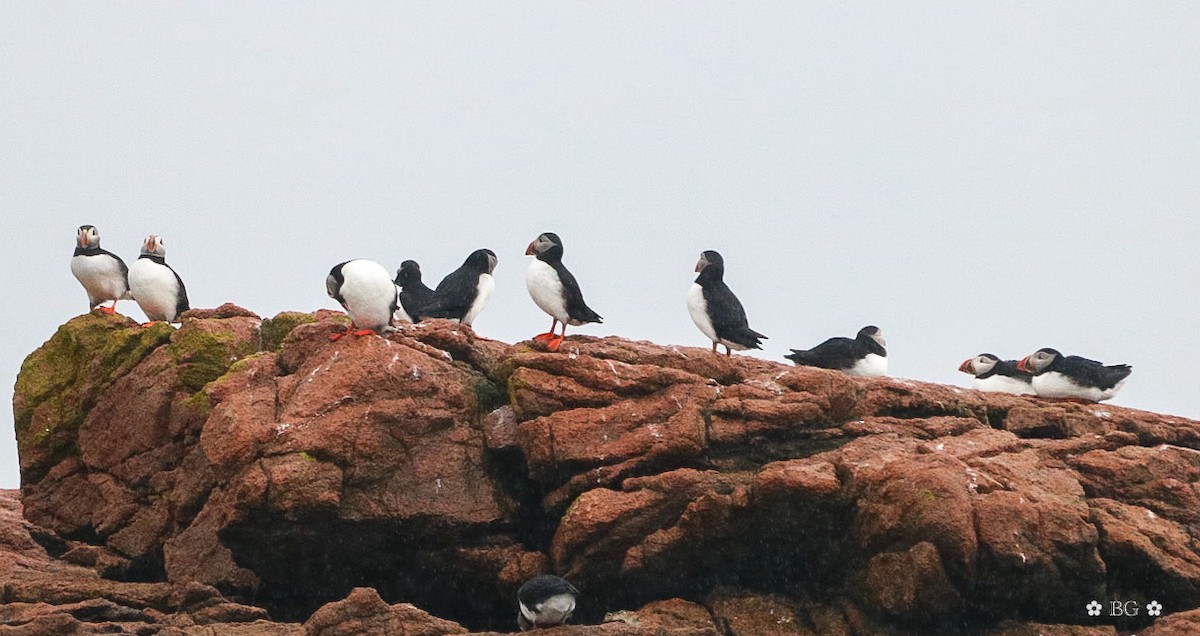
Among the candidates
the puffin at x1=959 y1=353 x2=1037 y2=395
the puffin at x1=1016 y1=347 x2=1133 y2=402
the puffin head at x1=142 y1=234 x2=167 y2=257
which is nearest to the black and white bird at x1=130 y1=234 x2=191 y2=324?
the puffin head at x1=142 y1=234 x2=167 y2=257

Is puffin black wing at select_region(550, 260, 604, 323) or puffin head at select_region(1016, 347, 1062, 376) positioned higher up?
puffin black wing at select_region(550, 260, 604, 323)

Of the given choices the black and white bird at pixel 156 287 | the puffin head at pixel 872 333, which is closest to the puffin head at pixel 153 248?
the black and white bird at pixel 156 287

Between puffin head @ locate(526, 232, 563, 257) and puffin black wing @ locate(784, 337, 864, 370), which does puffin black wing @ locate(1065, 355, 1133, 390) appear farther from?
puffin head @ locate(526, 232, 563, 257)

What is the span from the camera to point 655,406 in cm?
1608

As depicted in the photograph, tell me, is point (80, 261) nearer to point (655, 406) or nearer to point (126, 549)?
point (126, 549)

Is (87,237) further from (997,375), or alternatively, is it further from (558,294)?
(997,375)

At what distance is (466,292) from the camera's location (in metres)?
19.9

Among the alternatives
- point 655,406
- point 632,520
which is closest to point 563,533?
point 632,520

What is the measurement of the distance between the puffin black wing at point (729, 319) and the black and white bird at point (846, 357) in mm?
845

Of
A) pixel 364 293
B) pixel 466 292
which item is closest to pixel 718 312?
pixel 466 292

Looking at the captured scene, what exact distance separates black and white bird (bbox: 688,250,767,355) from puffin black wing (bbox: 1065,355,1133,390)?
12.6ft

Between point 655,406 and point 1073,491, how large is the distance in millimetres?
4503

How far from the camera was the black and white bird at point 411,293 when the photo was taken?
68.1 ft

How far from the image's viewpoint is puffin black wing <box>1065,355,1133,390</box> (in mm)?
18484
